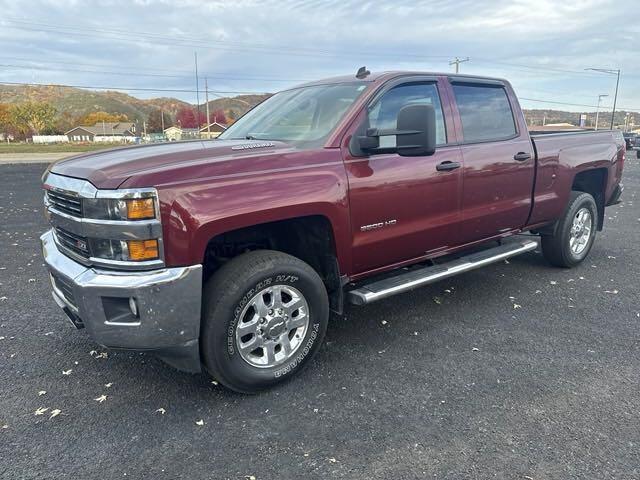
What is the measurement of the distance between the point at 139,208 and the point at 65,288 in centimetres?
85

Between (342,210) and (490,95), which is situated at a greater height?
(490,95)

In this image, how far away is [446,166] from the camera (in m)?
3.77

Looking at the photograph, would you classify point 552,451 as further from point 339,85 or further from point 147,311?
point 339,85

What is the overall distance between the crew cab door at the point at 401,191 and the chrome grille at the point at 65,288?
1.75m

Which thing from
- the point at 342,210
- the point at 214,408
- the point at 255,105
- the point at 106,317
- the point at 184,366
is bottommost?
the point at 214,408

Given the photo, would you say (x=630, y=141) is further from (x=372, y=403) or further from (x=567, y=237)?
(x=372, y=403)

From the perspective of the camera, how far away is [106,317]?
102 inches

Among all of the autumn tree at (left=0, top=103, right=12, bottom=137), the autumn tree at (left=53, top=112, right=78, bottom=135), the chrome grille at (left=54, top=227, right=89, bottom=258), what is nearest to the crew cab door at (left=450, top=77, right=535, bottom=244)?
the chrome grille at (left=54, top=227, right=89, bottom=258)

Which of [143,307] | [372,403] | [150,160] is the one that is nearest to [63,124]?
[150,160]

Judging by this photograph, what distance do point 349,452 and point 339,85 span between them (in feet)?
8.74

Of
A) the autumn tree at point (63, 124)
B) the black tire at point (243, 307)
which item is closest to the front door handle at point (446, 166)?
the black tire at point (243, 307)

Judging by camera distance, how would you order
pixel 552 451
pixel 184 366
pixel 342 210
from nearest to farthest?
pixel 552 451
pixel 184 366
pixel 342 210

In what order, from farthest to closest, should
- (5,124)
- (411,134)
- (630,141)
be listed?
(5,124)
(630,141)
(411,134)

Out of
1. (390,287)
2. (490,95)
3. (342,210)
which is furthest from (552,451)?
(490,95)
